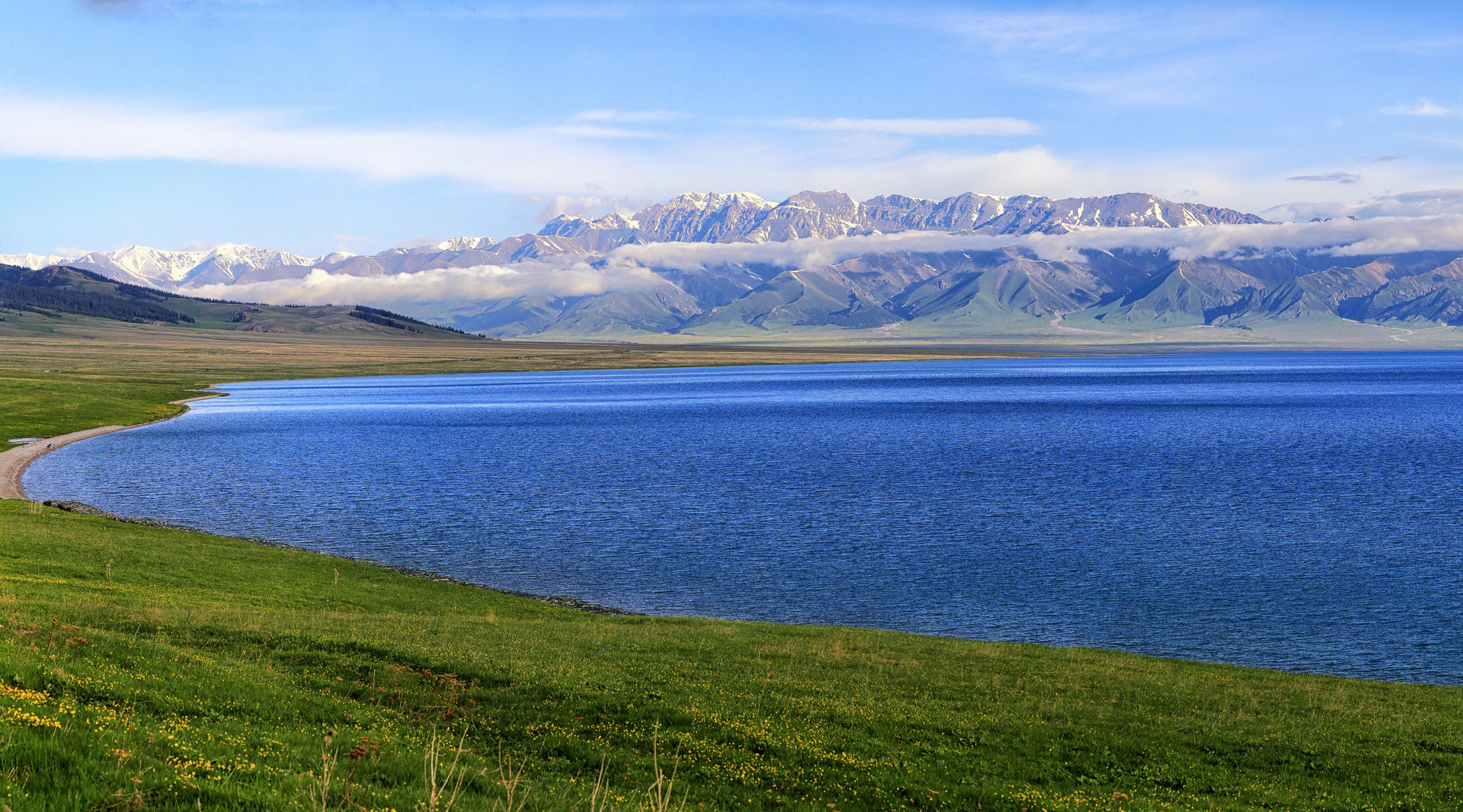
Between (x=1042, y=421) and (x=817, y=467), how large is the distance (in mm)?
58425

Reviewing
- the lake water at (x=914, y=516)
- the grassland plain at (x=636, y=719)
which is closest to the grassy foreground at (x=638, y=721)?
the grassland plain at (x=636, y=719)

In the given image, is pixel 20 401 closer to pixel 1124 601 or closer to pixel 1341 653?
pixel 1124 601

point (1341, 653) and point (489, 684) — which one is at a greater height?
point (489, 684)

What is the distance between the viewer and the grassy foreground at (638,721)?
1291cm

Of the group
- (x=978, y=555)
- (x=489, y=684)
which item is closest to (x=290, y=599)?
(x=489, y=684)

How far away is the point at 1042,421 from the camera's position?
131500 mm

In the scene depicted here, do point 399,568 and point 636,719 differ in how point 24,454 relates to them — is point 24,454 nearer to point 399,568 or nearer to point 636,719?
point 399,568

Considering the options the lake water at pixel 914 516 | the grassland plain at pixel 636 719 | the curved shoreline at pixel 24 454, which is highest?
the grassland plain at pixel 636 719

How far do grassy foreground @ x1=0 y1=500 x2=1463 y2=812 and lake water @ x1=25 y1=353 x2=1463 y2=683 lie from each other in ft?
30.7

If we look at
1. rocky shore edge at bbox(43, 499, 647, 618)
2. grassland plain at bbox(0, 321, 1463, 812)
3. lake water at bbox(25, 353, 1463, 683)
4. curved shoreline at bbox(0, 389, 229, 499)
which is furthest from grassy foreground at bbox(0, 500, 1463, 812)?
curved shoreline at bbox(0, 389, 229, 499)

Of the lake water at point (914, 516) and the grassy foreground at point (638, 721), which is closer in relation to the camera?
the grassy foreground at point (638, 721)

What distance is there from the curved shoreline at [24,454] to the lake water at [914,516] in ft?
5.58

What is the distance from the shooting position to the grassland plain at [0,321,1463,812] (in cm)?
1293

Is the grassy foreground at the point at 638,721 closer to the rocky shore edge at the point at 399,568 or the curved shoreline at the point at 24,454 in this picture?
the rocky shore edge at the point at 399,568
